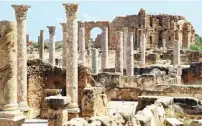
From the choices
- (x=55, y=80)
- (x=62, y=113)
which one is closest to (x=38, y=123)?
(x=55, y=80)

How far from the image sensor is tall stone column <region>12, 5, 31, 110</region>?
1664 centimetres

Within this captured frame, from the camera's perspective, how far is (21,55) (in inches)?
656

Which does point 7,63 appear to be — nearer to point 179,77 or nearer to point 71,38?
point 71,38

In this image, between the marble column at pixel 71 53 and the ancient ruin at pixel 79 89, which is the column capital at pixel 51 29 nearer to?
the ancient ruin at pixel 79 89

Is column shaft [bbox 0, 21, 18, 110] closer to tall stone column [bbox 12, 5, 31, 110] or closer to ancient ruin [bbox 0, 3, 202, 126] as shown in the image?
ancient ruin [bbox 0, 3, 202, 126]

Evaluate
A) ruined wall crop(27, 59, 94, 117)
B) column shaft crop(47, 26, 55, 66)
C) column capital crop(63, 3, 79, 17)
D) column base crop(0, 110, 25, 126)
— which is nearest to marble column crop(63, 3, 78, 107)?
column capital crop(63, 3, 79, 17)

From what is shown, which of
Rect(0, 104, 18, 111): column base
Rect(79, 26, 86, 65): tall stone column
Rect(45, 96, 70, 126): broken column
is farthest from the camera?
Rect(79, 26, 86, 65): tall stone column

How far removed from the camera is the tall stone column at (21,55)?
655 inches

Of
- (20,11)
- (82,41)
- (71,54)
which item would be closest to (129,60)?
(82,41)

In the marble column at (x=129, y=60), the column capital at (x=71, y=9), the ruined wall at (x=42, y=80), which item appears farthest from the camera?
the marble column at (x=129, y=60)

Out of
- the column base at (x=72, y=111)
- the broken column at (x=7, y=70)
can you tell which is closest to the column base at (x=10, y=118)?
the broken column at (x=7, y=70)

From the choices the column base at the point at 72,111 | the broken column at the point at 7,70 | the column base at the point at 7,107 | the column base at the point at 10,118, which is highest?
the broken column at the point at 7,70

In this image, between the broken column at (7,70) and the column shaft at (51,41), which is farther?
the column shaft at (51,41)

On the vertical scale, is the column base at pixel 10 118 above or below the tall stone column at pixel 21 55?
below
